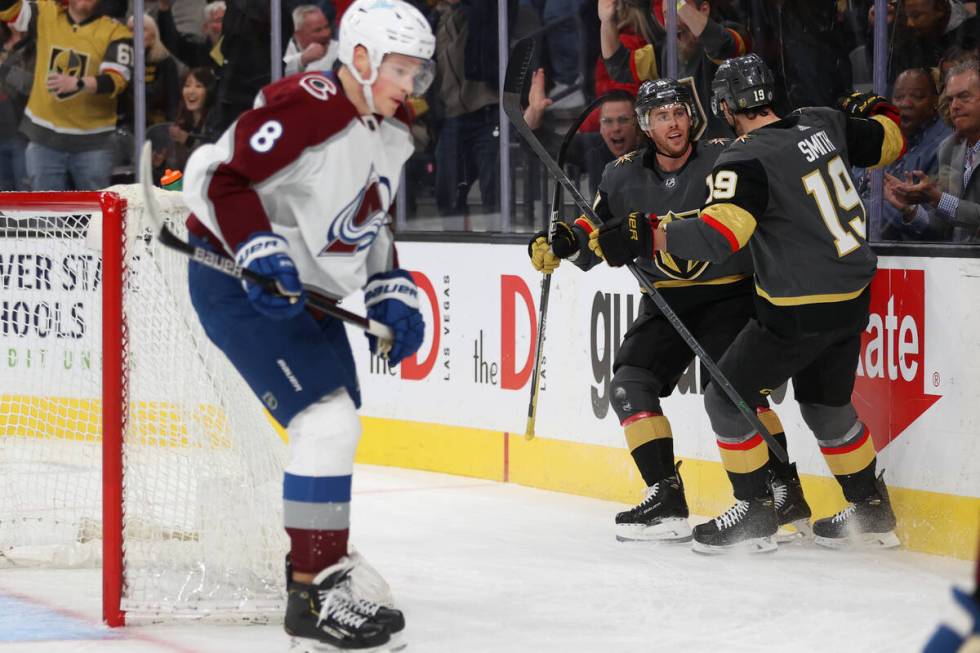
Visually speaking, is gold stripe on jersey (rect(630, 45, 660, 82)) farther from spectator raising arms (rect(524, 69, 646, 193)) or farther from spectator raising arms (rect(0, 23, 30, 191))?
spectator raising arms (rect(0, 23, 30, 191))

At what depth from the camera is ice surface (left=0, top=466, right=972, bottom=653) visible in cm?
316

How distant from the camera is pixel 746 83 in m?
3.86

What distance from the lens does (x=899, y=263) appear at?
405 cm

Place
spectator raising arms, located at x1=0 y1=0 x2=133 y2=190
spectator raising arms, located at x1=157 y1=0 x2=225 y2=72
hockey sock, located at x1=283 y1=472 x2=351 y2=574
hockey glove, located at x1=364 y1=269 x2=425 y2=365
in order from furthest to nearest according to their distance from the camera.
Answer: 1. spectator raising arms, located at x1=0 y1=0 x2=133 y2=190
2. spectator raising arms, located at x1=157 y1=0 x2=225 y2=72
3. hockey glove, located at x1=364 y1=269 x2=425 y2=365
4. hockey sock, located at x1=283 y1=472 x2=351 y2=574

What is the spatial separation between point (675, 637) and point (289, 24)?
141 inches

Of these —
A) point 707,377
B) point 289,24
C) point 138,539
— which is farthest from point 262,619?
point 289,24

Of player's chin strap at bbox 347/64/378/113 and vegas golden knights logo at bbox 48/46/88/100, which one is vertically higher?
vegas golden knights logo at bbox 48/46/88/100

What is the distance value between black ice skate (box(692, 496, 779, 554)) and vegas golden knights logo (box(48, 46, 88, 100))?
390cm

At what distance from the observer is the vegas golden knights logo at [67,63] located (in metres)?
6.71

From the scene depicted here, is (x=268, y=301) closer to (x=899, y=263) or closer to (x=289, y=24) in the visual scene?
(x=899, y=263)

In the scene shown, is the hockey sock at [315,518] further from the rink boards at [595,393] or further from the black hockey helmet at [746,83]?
the rink boards at [595,393]

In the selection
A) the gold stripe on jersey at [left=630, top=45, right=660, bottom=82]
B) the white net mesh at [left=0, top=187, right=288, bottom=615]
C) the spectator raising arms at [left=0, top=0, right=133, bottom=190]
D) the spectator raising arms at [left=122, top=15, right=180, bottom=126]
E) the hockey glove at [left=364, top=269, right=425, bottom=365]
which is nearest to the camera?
the hockey glove at [left=364, top=269, right=425, bottom=365]

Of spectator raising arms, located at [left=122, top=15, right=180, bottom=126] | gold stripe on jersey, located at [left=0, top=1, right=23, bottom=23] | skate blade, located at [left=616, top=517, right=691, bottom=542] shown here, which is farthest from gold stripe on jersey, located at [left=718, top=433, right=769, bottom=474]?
gold stripe on jersey, located at [left=0, top=1, right=23, bottom=23]

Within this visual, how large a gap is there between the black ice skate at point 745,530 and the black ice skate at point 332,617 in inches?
51.6
